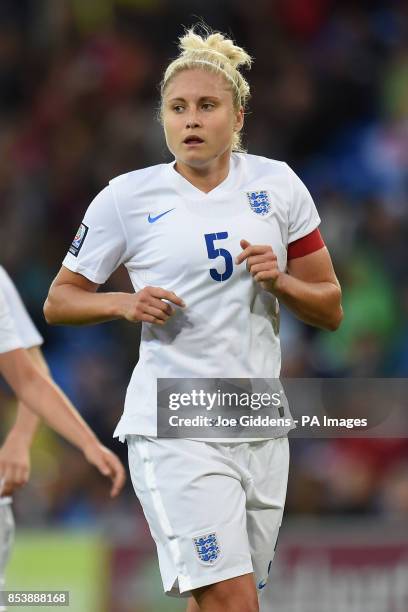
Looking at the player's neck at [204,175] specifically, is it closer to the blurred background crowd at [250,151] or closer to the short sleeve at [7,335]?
the short sleeve at [7,335]

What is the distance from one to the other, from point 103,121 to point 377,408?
17.2 feet

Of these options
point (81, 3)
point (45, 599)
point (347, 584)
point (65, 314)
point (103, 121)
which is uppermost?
point (81, 3)

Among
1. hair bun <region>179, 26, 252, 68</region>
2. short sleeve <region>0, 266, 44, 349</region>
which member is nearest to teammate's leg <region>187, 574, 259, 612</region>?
short sleeve <region>0, 266, 44, 349</region>

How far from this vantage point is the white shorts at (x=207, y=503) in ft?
11.8

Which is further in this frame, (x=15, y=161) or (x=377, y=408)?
(x=15, y=161)

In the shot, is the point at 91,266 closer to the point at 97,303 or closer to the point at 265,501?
the point at 97,303

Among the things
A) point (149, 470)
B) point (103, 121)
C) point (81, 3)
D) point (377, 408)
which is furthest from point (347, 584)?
point (81, 3)

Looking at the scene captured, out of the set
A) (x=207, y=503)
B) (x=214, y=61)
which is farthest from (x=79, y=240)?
(x=207, y=503)

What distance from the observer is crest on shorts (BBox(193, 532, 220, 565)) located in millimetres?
3586

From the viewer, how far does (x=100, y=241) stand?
3852 millimetres

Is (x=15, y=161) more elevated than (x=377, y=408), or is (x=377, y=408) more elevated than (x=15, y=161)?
(x=15, y=161)

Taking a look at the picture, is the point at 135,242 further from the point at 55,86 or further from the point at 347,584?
the point at 55,86

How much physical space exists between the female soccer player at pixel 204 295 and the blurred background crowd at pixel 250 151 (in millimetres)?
3327

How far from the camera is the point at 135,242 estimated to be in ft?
12.6
